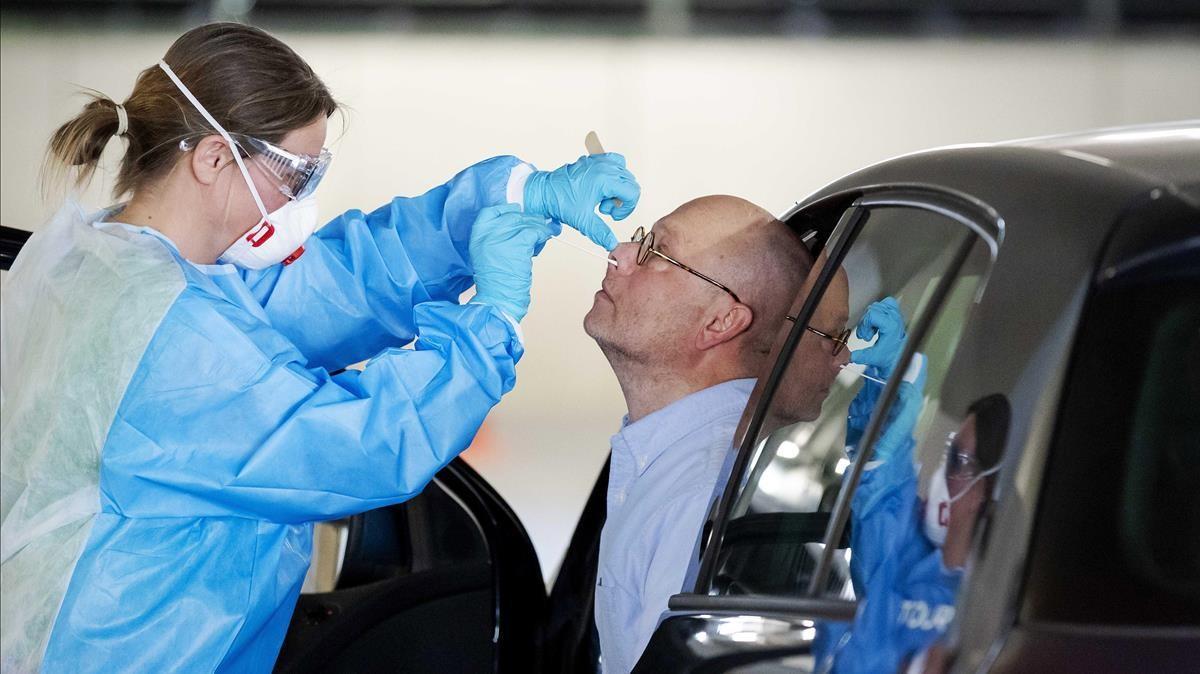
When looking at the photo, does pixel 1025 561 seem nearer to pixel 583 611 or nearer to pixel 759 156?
pixel 583 611

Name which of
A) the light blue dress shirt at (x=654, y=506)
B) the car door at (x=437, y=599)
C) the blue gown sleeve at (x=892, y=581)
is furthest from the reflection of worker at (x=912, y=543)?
the car door at (x=437, y=599)

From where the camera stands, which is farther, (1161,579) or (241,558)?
(241,558)

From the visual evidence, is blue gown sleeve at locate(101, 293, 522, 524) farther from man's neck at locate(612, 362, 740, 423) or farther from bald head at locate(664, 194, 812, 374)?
bald head at locate(664, 194, 812, 374)

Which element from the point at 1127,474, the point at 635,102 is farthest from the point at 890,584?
the point at 635,102

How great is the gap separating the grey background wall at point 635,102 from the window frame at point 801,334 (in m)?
5.26

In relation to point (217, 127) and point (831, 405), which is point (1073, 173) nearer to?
point (831, 405)

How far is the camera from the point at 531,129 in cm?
A: 836

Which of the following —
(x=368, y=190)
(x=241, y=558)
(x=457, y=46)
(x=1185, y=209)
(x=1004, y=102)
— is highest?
(x=1004, y=102)

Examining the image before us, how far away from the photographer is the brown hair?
191 cm

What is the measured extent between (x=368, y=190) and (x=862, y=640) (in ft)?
23.6

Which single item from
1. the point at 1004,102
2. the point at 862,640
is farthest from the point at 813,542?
the point at 1004,102

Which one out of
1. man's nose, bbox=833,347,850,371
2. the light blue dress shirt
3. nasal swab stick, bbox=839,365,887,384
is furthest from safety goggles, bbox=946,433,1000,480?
the light blue dress shirt

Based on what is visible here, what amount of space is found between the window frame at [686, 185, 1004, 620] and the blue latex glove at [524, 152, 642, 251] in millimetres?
332

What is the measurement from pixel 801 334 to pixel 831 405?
0.19 metres
